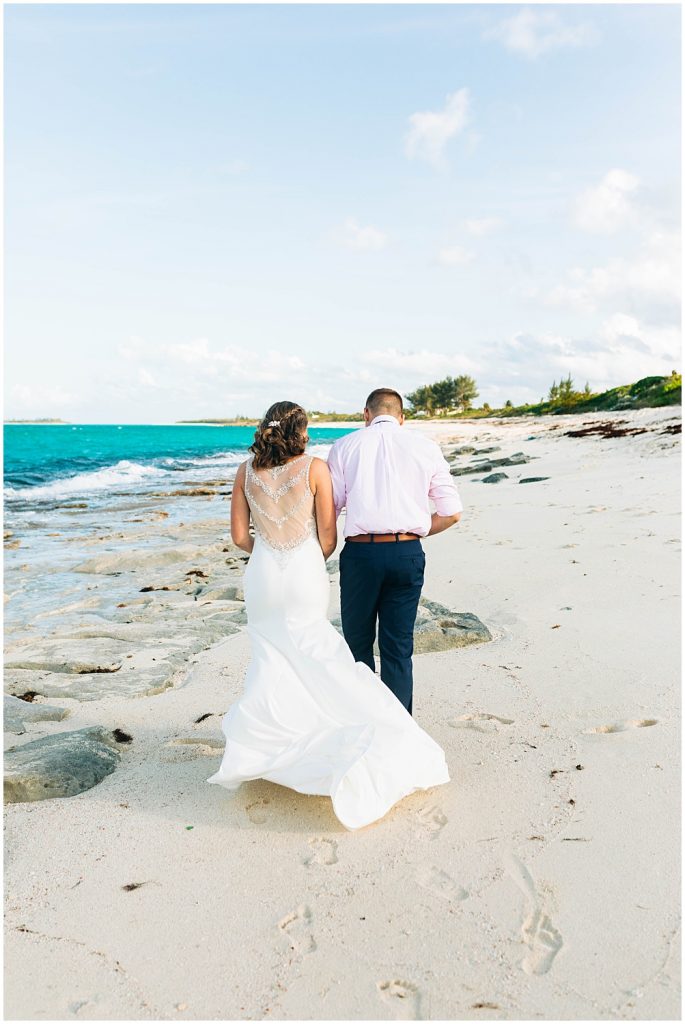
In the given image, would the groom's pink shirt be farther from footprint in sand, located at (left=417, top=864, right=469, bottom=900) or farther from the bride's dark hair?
footprint in sand, located at (left=417, top=864, right=469, bottom=900)

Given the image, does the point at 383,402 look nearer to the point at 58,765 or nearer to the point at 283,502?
the point at 283,502

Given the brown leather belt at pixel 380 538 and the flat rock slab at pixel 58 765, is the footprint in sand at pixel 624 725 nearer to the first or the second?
the brown leather belt at pixel 380 538

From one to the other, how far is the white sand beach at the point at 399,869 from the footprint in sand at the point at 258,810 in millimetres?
10

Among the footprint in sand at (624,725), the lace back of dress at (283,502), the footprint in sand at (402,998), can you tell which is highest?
the lace back of dress at (283,502)

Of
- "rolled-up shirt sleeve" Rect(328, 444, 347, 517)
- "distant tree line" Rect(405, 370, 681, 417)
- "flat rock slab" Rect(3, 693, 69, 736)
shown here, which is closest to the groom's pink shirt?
"rolled-up shirt sleeve" Rect(328, 444, 347, 517)

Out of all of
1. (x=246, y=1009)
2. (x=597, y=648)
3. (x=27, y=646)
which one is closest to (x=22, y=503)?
(x=27, y=646)

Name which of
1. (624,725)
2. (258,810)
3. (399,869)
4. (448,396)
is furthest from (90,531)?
(448,396)

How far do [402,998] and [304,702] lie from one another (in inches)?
68.1

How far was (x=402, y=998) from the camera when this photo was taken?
2750mm

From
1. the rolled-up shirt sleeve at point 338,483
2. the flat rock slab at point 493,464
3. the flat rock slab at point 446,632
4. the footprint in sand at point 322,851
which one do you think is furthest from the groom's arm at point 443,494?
the flat rock slab at point 493,464

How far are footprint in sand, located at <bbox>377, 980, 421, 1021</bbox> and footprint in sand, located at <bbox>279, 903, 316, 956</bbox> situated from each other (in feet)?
1.13

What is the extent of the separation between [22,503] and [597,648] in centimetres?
2187

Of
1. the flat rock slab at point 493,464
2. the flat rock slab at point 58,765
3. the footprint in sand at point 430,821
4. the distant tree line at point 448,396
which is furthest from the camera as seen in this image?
the distant tree line at point 448,396

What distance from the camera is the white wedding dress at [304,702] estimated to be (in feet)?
13.0
